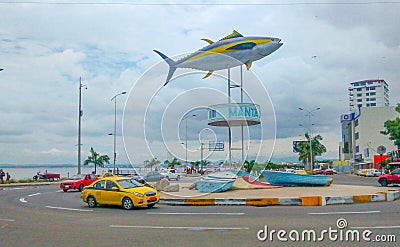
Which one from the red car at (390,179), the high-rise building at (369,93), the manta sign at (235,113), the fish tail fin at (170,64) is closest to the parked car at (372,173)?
the red car at (390,179)

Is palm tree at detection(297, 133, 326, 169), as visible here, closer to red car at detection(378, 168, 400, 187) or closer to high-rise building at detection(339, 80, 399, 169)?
high-rise building at detection(339, 80, 399, 169)

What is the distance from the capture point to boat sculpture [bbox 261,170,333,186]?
1153 inches

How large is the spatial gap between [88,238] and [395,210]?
11.6m

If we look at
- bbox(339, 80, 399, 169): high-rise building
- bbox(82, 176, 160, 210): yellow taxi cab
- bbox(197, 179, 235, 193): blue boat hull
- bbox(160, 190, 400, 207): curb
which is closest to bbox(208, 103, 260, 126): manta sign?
bbox(197, 179, 235, 193): blue boat hull

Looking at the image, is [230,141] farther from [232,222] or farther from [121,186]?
[232,222]

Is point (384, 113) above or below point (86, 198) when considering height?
above

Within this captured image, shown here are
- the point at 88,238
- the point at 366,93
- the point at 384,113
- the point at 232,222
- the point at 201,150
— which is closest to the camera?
the point at 88,238

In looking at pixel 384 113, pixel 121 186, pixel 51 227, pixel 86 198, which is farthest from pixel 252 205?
pixel 384 113

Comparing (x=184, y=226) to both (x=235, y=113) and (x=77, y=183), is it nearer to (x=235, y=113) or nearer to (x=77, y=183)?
(x=235, y=113)

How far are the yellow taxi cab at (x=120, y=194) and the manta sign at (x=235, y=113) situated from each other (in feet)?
27.0

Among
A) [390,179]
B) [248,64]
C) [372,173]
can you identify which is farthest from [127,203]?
[372,173]

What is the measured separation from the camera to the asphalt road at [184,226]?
11133 mm

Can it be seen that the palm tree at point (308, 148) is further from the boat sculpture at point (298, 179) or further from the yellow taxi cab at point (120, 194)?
the yellow taxi cab at point (120, 194)

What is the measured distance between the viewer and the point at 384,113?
102188 mm
